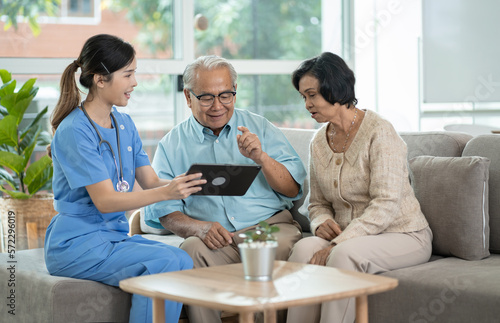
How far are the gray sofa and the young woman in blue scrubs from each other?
3.7 inches

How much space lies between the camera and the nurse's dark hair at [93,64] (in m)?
2.17

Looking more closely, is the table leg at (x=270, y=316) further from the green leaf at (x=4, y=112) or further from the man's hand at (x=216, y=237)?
the green leaf at (x=4, y=112)

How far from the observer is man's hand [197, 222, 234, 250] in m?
2.37

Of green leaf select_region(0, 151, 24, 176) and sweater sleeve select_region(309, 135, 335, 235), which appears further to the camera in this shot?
green leaf select_region(0, 151, 24, 176)

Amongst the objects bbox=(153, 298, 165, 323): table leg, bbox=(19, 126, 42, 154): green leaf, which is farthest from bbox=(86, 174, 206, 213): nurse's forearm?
bbox=(19, 126, 42, 154): green leaf

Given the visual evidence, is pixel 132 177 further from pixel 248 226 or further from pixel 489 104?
pixel 489 104

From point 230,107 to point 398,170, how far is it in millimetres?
695

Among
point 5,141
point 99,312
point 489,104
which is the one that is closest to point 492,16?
point 489,104

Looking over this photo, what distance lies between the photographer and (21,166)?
3.39 metres

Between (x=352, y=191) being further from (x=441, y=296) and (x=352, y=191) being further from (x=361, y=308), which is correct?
(x=361, y=308)

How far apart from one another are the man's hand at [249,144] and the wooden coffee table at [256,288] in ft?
1.89

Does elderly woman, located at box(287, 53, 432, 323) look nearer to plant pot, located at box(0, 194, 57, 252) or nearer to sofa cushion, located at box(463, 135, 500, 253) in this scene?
sofa cushion, located at box(463, 135, 500, 253)

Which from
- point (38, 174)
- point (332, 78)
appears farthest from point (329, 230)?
point (38, 174)

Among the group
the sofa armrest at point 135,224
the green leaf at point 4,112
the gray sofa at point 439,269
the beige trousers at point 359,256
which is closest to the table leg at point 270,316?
the beige trousers at point 359,256
